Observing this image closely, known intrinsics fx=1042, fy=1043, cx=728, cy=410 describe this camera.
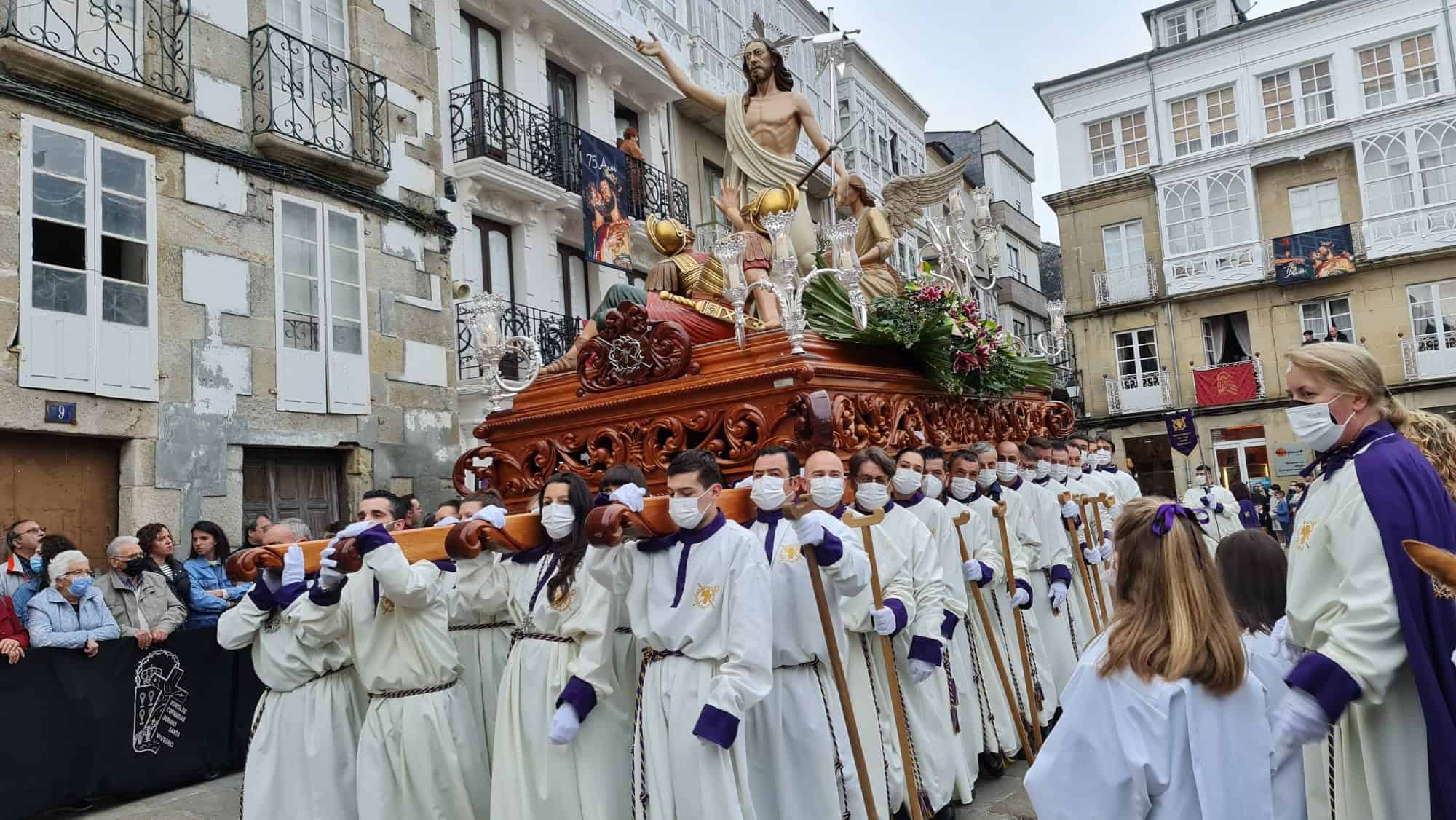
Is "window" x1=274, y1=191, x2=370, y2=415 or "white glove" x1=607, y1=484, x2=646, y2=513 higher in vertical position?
"window" x1=274, y1=191, x2=370, y2=415

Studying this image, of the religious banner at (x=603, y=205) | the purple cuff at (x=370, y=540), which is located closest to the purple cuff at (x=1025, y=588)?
the purple cuff at (x=370, y=540)

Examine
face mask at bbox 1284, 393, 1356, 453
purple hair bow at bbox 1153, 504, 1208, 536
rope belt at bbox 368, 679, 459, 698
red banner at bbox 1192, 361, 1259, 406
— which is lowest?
rope belt at bbox 368, 679, 459, 698

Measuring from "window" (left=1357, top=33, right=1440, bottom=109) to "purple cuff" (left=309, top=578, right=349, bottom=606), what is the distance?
27.8m

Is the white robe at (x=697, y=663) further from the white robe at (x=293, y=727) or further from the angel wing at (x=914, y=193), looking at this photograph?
the angel wing at (x=914, y=193)

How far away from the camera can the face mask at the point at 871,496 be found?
5.21 metres

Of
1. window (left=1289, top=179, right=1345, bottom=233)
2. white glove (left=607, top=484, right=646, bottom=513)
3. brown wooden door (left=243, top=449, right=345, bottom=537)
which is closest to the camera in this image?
white glove (left=607, top=484, right=646, bottom=513)

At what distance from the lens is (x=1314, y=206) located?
83.9 feet

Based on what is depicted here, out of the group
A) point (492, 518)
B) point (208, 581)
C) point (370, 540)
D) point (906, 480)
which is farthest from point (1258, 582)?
point (208, 581)

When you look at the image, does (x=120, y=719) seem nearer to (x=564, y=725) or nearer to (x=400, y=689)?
(x=400, y=689)

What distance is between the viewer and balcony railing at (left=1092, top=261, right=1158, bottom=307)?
27.1 m

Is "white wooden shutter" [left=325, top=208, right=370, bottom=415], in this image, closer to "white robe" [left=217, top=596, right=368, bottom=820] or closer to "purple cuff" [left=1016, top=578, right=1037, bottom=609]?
"white robe" [left=217, top=596, right=368, bottom=820]

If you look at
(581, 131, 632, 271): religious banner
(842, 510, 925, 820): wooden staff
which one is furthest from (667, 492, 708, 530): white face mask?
(581, 131, 632, 271): religious banner

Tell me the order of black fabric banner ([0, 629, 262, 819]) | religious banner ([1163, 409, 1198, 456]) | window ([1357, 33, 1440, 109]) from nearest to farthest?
black fabric banner ([0, 629, 262, 819]) → religious banner ([1163, 409, 1198, 456]) → window ([1357, 33, 1440, 109])

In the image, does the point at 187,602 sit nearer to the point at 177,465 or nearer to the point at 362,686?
the point at 177,465
